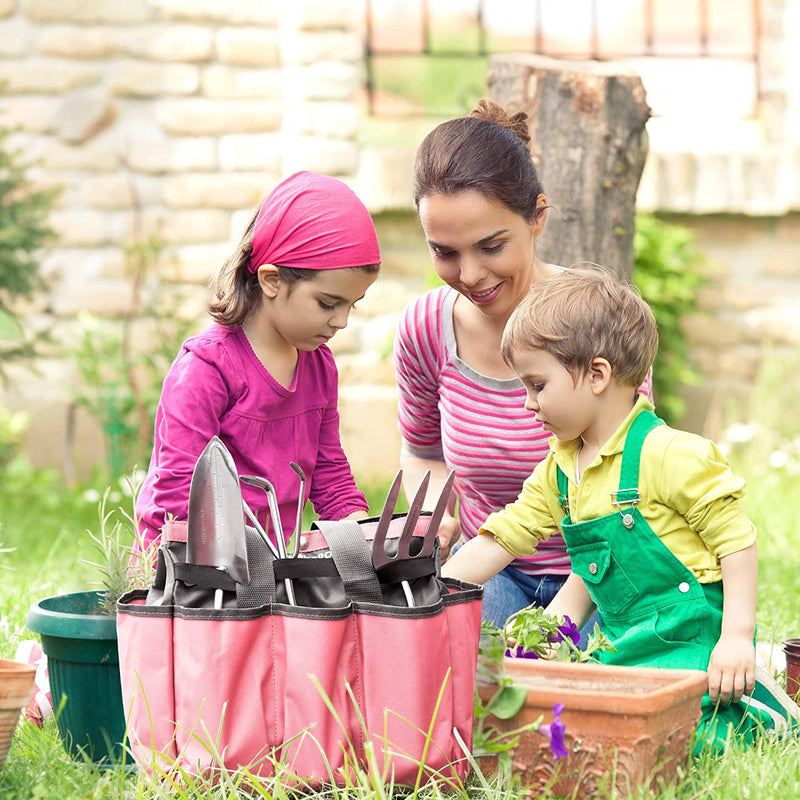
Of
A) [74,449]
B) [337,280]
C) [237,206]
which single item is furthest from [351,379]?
[337,280]

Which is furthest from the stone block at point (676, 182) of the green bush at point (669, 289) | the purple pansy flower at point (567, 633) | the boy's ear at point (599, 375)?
the purple pansy flower at point (567, 633)

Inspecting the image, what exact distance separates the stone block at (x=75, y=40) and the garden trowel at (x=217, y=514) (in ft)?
15.2

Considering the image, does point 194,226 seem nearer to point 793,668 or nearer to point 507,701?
point 793,668

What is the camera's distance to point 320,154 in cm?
584

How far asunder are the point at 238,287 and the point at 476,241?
538mm

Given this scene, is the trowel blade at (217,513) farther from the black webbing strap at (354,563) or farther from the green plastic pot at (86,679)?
the green plastic pot at (86,679)

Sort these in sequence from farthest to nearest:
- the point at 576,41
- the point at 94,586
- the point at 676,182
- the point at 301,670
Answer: the point at 576,41 → the point at 676,182 → the point at 94,586 → the point at 301,670

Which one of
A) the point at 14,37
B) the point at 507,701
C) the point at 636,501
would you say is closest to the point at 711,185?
the point at 14,37

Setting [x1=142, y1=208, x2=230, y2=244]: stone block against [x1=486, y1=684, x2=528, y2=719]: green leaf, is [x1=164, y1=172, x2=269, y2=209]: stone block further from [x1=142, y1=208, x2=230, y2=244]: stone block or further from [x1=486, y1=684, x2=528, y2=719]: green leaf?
[x1=486, y1=684, x2=528, y2=719]: green leaf

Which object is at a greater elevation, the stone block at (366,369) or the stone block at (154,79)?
the stone block at (154,79)

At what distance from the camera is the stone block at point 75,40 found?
5867 millimetres

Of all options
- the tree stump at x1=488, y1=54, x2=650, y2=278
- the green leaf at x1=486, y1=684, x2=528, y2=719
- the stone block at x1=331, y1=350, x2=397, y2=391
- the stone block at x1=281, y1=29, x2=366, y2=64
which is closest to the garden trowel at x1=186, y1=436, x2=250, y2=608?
the green leaf at x1=486, y1=684, x2=528, y2=719

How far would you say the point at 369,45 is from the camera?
21.9 ft

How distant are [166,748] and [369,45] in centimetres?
546
